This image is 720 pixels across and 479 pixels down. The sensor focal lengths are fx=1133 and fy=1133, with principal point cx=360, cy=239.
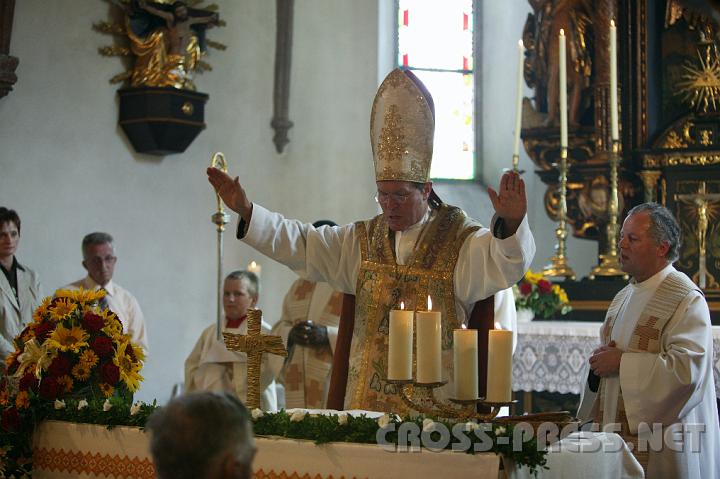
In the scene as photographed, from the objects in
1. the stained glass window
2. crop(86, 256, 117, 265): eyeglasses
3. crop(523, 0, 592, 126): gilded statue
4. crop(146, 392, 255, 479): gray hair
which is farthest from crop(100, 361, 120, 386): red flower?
the stained glass window

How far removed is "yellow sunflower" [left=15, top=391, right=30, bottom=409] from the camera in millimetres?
4102

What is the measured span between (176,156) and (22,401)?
18.7 ft

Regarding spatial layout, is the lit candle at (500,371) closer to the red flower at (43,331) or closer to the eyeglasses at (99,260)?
the red flower at (43,331)

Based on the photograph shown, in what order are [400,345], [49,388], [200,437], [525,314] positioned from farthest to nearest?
[525,314]
[49,388]
[400,345]
[200,437]

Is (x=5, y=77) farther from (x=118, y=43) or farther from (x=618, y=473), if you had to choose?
(x=618, y=473)

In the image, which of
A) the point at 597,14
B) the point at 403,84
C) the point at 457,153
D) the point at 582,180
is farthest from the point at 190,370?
the point at 457,153

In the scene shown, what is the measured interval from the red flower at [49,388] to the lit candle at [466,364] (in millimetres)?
1701

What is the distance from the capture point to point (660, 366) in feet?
15.4

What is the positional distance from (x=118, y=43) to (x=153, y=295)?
2.11m

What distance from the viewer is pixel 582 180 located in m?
9.06

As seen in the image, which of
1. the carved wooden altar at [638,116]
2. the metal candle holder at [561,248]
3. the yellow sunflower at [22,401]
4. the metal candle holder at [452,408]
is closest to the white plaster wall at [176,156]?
the carved wooden altar at [638,116]

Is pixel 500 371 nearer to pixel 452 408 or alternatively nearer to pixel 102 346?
pixel 452 408

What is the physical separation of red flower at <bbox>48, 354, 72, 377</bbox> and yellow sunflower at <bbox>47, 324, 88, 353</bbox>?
4 cm

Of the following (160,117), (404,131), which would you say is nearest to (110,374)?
(404,131)
